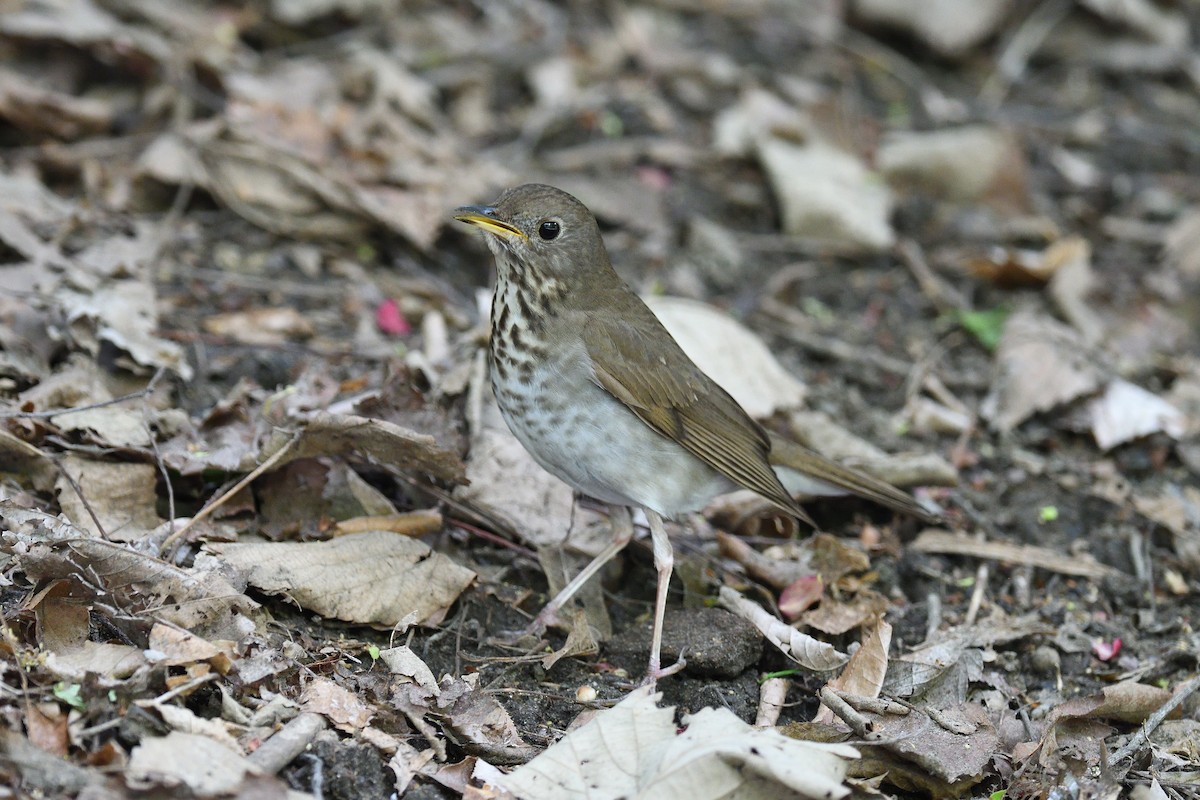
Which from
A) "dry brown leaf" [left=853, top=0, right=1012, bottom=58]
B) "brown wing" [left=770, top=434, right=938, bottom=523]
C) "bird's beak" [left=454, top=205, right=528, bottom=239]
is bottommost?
"brown wing" [left=770, top=434, right=938, bottom=523]

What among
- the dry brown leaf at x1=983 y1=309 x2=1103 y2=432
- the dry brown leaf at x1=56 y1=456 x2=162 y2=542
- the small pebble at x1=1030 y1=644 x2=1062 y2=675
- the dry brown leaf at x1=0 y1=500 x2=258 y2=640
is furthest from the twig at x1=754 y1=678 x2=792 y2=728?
the dry brown leaf at x1=983 y1=309 x2=1103 y2=432

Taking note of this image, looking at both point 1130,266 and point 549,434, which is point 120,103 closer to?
point 549,434

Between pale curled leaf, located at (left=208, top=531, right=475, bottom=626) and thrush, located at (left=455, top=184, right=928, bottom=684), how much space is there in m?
0.44

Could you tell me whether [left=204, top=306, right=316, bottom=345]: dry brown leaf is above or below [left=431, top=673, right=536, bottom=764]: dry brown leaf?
above

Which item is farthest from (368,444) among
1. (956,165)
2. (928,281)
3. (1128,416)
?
(956,165)

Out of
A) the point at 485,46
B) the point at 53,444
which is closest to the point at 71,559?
the point at 53,444

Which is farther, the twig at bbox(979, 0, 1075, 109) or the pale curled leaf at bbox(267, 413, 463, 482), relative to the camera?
the twig at bbox(979, 0, 1075, 109)

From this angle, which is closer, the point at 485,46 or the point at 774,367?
the point at 774,367

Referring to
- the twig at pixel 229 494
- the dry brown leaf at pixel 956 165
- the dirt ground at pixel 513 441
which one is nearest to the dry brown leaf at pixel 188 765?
the dirt ground at pixel 513 441

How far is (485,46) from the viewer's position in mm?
8641

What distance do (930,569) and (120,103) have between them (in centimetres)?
502

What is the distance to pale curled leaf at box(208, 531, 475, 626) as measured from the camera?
421 centimetres

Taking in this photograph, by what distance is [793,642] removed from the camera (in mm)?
4539

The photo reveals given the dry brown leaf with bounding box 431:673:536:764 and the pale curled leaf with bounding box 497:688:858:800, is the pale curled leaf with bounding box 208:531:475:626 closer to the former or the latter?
the dry brown leaf with bounding box 431:673:536:764
